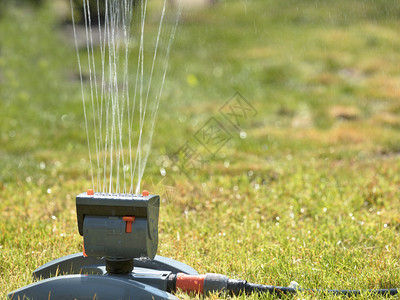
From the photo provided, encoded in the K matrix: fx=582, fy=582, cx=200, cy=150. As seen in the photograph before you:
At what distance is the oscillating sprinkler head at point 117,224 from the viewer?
239 cm

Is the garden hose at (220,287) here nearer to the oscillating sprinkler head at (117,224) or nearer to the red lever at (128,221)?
the oscillating sprinkler head at (117,224)

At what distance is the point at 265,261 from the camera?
303 cm

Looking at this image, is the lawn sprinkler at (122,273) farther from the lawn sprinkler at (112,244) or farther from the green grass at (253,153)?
the green grass at (253,153)

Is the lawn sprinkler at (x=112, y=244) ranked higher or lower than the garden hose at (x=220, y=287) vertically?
higher

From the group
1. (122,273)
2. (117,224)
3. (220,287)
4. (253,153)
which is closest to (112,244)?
(117,224)

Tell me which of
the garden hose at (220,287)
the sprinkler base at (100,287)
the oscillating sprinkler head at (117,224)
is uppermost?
the oscillating sprinkler head at (117,224)

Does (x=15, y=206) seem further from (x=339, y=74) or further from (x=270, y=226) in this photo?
(x=339, y=74)

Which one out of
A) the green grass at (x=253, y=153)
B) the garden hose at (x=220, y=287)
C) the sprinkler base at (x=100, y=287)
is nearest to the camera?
the sprinkler base at (x=100, y=287)

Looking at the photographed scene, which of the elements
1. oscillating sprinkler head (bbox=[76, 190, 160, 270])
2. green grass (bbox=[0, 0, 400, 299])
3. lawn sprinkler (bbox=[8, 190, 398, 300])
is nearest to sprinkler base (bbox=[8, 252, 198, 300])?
lawn sprinkler (bbox=[8, 190, 398, 300])

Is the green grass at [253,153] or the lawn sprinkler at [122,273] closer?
the lawn sprinkler at [122,273]

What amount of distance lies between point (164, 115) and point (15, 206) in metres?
3.56

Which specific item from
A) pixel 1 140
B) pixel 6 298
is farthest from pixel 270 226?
pixel 1 140

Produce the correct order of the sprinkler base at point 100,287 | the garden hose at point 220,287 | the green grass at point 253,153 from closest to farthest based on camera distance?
the sprinkler base at point 100,287 < the garden hose at point 220,287 < the green grass at point 253,153

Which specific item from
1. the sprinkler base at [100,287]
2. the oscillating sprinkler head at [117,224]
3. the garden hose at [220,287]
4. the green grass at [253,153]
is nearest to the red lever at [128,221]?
the oscillating sprinkler head at [117,224]
